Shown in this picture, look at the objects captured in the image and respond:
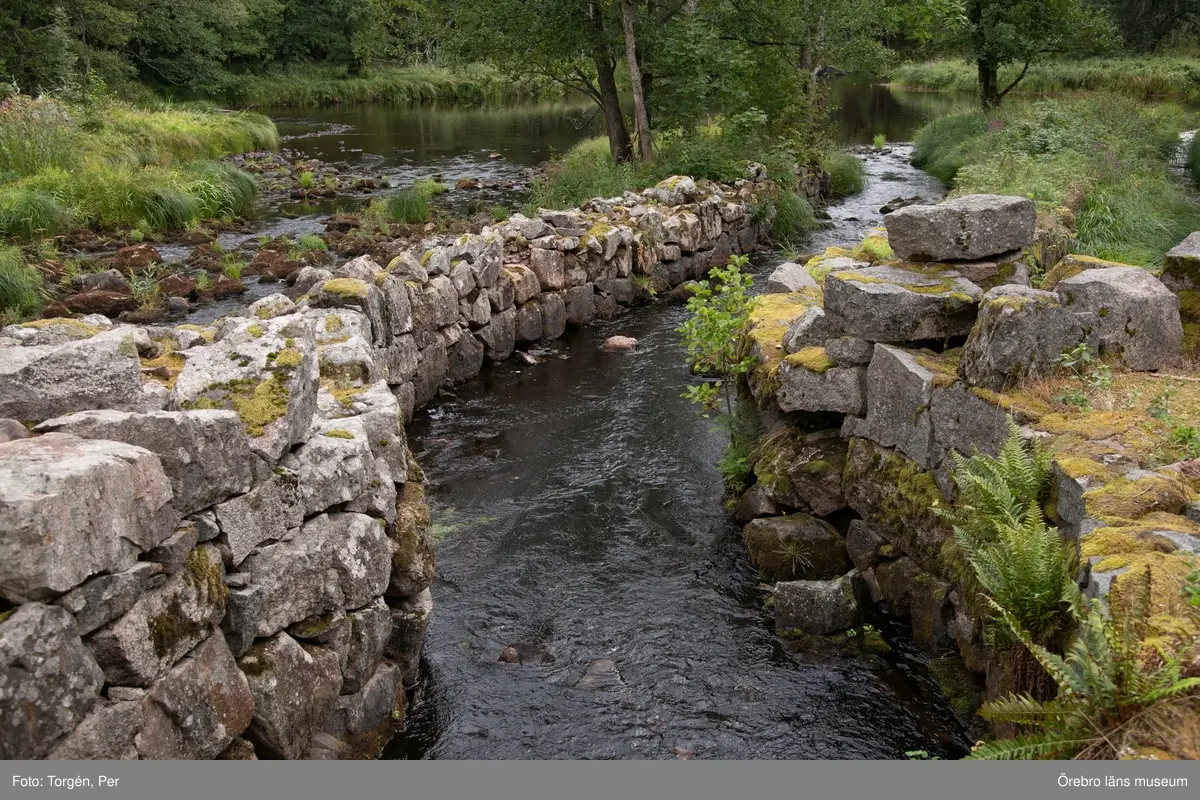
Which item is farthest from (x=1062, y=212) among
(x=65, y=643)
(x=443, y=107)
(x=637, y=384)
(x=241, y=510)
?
(x=443, y=107)

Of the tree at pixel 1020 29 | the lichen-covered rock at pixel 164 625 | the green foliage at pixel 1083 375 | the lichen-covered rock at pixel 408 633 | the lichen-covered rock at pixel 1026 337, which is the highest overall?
the tree at pixel 1020 29

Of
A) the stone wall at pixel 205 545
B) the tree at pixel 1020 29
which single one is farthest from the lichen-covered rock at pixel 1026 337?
the tree at pixel 1020 29

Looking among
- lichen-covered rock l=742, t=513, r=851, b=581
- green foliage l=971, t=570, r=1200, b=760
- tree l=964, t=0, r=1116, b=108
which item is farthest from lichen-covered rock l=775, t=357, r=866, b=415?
tree l=964, t=0, r=1116, b=108

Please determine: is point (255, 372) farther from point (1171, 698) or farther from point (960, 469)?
Result: point (1171, 698)

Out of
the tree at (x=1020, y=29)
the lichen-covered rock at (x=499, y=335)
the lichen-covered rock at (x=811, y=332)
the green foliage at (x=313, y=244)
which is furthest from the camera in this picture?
the tree at (x=1020, y=29)

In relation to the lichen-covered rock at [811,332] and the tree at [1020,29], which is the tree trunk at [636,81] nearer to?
the tree at [1020,29]

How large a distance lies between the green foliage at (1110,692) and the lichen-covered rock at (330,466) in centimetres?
421

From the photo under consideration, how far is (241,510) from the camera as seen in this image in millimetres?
5977

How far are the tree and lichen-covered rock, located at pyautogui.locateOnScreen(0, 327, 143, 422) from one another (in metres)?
33.2

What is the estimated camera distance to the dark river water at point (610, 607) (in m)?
7.15

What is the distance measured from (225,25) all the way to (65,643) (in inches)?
2206

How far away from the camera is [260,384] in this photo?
653cm

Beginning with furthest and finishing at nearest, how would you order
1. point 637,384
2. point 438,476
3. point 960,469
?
point 637,384 < point 438,476 < point 960,469

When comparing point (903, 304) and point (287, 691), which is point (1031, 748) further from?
point (903, 304)
